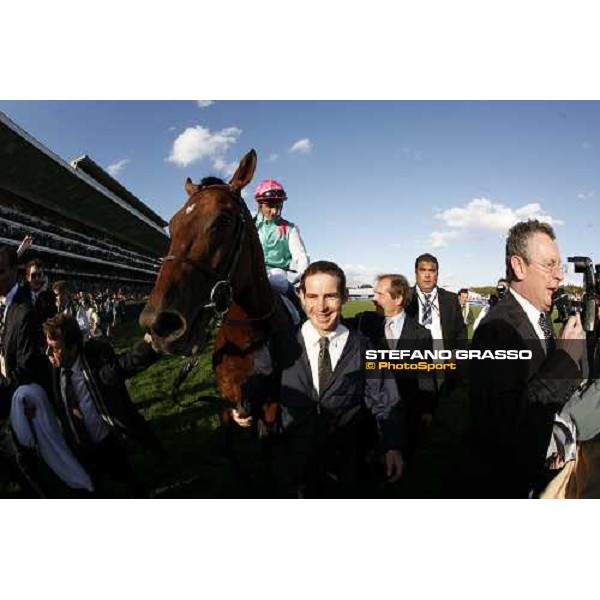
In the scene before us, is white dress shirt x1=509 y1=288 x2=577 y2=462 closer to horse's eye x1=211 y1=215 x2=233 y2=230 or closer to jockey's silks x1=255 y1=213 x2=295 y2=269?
jockey's silks x1=255 y1=213 x2=295 y2=269

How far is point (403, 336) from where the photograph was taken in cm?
250

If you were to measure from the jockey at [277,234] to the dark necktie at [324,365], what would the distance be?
0.47 meters

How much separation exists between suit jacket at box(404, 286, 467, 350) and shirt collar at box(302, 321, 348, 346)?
43 cm

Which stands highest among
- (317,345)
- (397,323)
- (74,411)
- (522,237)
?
(522,237)

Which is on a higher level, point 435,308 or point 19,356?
point 435,308

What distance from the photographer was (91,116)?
8.37ft

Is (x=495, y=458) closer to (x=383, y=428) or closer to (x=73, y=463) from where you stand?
(x=383, y=428)

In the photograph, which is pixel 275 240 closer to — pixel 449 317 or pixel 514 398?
pixel 449 317

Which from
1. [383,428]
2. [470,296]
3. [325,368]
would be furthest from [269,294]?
[470,296]

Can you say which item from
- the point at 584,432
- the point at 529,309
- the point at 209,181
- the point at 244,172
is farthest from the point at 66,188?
the point at 584,432

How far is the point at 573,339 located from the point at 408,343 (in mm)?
901

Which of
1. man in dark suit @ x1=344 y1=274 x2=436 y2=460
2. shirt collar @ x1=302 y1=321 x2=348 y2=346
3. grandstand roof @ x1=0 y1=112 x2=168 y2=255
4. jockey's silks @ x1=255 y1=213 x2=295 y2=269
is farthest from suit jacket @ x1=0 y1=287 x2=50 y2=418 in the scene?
man in dark suit @ x1=344 y1=274 x2=436 y2=460

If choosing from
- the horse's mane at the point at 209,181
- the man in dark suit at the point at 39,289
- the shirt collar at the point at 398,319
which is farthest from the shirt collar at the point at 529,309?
the man in dark suit at the point at 39,289

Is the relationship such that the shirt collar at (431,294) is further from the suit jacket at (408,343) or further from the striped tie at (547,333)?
the striped tie at (547,333)
